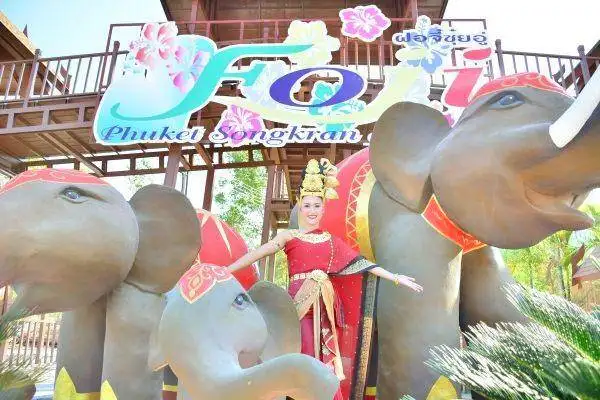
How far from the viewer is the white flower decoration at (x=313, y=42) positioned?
6492 mm

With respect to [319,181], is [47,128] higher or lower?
higher

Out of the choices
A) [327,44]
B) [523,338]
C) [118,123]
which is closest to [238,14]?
[327,44]

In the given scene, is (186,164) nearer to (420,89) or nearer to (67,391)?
(420,89)

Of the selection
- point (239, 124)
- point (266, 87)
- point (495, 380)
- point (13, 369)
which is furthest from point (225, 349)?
point (266, 87)

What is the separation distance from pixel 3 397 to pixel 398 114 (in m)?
1.95

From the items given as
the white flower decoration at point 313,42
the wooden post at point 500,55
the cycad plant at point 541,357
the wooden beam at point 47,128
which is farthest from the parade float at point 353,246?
the wooden beam at point 47,128

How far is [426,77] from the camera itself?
6.37 m

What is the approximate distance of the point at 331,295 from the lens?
2252 mm

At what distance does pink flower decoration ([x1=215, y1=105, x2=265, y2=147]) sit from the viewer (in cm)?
627

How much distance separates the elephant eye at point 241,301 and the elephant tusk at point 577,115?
3.98 ft

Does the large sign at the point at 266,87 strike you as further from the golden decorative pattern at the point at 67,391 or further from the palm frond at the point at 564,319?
the palm frond at the point at 564,319

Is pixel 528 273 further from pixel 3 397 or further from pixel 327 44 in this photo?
pixel 3 397

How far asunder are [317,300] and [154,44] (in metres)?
5.31

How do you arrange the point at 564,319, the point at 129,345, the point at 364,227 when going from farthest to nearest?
the point at 364,227 → the point at 129,345 → the point at 564,319
